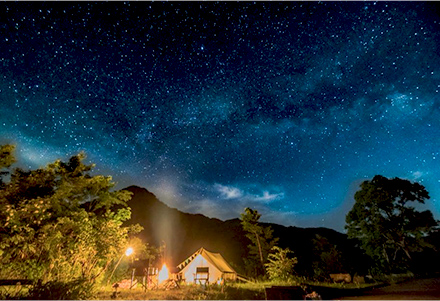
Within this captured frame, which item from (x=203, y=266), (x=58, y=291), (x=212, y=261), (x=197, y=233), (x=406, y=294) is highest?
(x=197, y=233)

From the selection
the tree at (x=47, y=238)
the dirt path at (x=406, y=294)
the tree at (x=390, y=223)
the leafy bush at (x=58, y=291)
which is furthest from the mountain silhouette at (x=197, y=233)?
the leafy bush at (x=58, y=291)

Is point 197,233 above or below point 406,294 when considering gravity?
above

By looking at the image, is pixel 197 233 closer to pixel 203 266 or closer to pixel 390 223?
pixel 203 266

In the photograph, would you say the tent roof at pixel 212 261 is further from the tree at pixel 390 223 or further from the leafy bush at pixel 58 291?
the leafy bush at pixel 58 291

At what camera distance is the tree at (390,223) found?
26.0 meters

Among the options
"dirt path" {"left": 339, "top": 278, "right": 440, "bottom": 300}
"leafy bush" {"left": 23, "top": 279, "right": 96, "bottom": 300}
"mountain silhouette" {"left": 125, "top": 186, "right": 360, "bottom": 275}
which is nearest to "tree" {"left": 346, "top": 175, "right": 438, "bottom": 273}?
"dirt path" {"left": 339, "top": 278, "right": 440, "bottom": 300}

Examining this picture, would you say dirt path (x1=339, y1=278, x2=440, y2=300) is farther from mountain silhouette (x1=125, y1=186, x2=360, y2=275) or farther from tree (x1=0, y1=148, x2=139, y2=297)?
mountain silhouette (x1=125, y1=186, x2=360, y2=275)

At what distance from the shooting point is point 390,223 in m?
26.8

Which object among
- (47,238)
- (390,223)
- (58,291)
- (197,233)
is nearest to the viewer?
(58,291)

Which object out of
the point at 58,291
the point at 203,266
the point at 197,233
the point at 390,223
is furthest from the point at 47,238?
the point at 197,233

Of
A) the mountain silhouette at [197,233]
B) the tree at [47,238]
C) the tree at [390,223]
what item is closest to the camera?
the tree at [47,238]

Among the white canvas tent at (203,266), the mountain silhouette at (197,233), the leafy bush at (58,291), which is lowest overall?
the leafy bush at (58,291)

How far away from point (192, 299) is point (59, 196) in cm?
952

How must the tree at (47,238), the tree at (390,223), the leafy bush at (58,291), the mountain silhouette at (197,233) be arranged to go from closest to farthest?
the leafy bush at (58,291), the tree at (47,238), the tree at (390,223), the mountain silhouette at (197,233)
